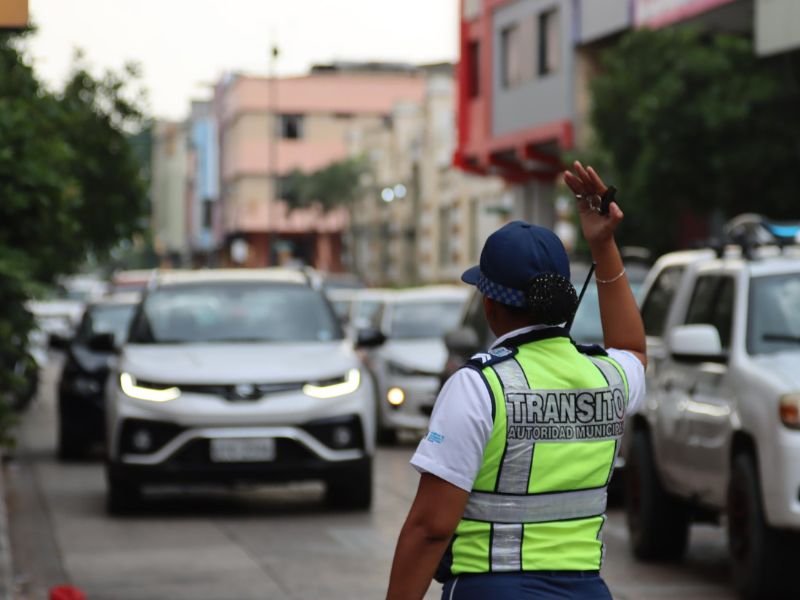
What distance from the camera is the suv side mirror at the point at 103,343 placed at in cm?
1636

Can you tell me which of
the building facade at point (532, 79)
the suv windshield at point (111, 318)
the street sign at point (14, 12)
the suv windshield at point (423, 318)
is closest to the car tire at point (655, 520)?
the street sign at point (14, 12)

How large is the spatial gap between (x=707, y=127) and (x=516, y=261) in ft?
75.2

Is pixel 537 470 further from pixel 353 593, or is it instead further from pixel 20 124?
pixel 20 124

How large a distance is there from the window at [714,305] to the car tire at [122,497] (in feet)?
15.3

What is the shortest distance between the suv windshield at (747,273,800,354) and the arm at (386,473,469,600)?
21.3 ft

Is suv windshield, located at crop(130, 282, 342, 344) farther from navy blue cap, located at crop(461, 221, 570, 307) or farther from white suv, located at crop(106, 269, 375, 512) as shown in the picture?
navy blue cap, located at crop(461, 221, 570, 307)

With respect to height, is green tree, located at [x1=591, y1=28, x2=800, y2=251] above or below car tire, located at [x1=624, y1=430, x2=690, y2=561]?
above

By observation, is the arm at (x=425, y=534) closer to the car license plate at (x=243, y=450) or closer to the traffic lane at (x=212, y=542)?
the traffic lane at (x=212, y=542)

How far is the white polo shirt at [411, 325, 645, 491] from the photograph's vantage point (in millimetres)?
4168

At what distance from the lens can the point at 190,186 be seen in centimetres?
13412

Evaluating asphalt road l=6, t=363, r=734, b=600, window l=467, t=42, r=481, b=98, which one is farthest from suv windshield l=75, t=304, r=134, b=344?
window l=467, t=42, r=481, b=98

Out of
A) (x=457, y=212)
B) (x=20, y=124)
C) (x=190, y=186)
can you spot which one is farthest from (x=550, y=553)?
(x=190, y=186)

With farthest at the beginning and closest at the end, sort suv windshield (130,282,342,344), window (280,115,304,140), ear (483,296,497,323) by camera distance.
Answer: window (280,115,304,140) → suv windshield (130,282,342,344) → ear (483,296,497,323)

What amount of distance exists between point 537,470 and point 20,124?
8.99 metres
